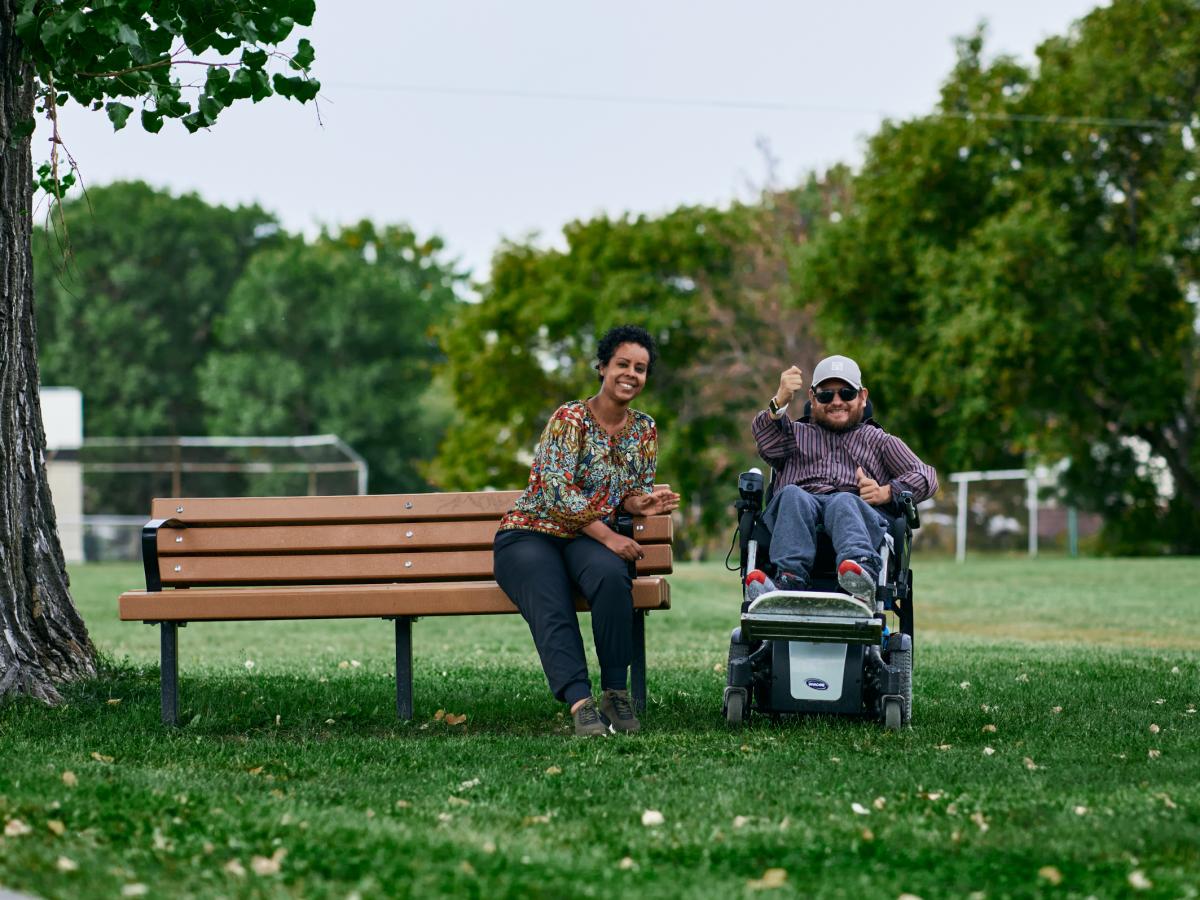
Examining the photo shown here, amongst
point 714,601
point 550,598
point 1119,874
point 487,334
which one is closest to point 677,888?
point 1119,874

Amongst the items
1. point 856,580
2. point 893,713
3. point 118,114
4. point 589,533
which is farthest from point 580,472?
point 118,114

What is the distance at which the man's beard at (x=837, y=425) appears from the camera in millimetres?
6266

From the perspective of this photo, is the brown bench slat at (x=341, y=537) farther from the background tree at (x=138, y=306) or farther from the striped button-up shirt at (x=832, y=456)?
the background tree at (x=138, y=306)

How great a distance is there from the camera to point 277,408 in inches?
2019

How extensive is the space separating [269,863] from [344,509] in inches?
104

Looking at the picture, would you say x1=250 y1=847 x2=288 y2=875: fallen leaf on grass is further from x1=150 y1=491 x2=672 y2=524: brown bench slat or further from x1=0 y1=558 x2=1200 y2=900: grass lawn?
x1=150 y1=491 x2=672 y2=524: brown bench slat

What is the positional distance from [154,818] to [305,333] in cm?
4985

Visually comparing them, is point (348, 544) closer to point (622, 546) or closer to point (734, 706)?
point (622, 546)

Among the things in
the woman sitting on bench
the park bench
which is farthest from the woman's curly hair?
the park bench

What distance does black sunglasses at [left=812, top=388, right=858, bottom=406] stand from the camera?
6.21m

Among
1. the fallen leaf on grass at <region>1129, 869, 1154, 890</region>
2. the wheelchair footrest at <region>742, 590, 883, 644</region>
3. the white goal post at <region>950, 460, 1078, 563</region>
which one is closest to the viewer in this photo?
the fallen leaf on grass at <region>1129, 869, 1154, 890</region>

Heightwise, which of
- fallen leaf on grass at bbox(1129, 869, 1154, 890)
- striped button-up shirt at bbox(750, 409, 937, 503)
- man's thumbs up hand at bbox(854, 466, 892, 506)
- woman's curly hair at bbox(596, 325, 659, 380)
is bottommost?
fallen leaf on grass at bbox(1129, 869, 1154, 890)

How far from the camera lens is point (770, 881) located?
3.52 meters

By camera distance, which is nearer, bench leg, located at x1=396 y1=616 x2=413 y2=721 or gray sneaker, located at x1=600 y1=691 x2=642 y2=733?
gray sneaker, located at x1=600 y1=691 x2=642 y2=733
